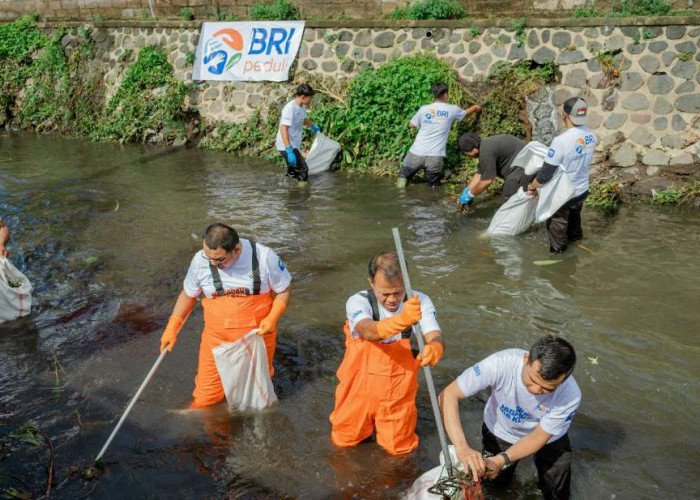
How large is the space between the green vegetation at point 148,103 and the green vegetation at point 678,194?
384 inches

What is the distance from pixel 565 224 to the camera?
7621mm

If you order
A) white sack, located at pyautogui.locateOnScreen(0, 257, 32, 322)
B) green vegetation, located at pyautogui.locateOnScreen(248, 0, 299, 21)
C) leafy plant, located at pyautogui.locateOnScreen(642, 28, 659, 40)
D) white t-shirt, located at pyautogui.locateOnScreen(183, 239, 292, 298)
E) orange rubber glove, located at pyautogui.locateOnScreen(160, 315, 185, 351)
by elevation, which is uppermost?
green vegetation, located at pyautogui.locateOnScreen(248, 0, 299, 21)

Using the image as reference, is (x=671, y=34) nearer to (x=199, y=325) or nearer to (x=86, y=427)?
(x=199, y=325)

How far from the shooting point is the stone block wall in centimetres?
942

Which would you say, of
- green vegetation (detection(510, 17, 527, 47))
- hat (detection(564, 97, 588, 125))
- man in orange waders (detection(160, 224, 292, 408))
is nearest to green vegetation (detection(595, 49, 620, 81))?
green vegetation (detection(510, 17, 527, 47))

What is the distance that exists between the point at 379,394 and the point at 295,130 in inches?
291

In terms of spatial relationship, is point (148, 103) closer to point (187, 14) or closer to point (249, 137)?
point (187, 14)

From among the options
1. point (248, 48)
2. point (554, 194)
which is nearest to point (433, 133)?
point (554, 194)

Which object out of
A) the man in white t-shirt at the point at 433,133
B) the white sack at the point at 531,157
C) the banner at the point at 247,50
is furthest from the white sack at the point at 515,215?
the banner at the point at 247,50

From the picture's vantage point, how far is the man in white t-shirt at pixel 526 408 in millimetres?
3312

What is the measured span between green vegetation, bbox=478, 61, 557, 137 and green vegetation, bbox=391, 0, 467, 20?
151 cm

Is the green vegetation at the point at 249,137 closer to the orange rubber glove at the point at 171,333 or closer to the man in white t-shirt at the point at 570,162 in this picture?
the man in white t-shirt at the point at 570,162

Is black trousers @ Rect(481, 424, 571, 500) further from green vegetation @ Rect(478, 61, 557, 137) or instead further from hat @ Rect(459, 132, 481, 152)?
green vegetation @ Rect(478, 61, 557, 137)

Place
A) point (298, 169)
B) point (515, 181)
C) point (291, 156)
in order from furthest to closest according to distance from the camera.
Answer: point (298, 169), point (291, 156), point (515, 181)
